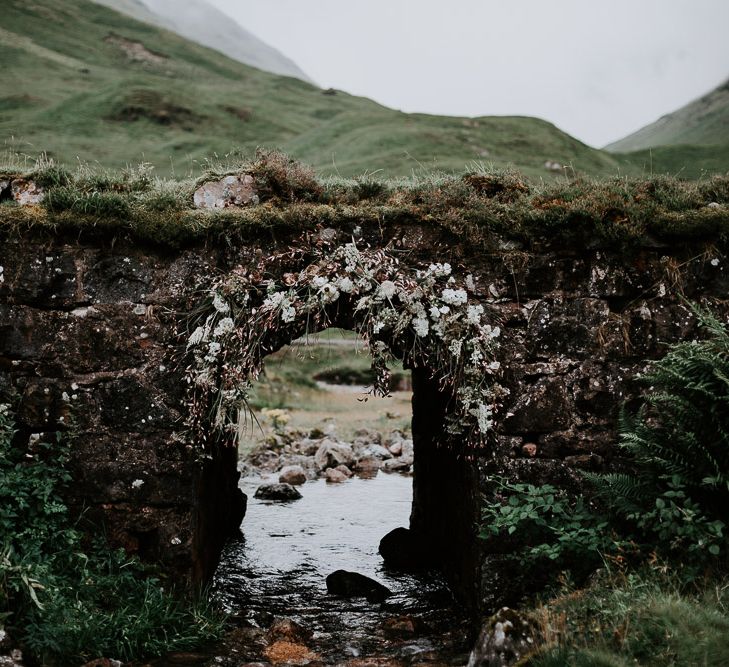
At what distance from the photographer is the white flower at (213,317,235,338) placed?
532 cm

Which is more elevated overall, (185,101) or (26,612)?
(185,101)

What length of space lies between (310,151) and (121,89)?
16.0 m

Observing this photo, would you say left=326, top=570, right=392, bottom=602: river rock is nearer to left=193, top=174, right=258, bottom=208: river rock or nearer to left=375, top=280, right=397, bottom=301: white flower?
left=375, top=280, right=397, bottom=301: white flower

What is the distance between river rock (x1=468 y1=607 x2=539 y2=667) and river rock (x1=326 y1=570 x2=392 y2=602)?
2639 millimetres

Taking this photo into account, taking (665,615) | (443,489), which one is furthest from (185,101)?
(665,615)

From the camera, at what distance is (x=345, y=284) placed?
5.41 metres

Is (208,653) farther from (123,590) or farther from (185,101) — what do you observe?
(185,101)

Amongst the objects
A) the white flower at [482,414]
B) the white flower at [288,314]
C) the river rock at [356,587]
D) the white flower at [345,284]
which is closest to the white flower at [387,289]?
the white flower at [345,284]

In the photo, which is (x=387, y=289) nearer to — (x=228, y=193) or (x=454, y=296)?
(x=454, y=296)

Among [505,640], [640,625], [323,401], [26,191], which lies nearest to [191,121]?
[323,401]

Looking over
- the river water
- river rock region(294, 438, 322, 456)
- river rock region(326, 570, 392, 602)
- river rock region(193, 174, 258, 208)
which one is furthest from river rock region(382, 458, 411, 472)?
river rock region(193, 174, 258, 208)

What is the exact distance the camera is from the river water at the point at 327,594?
17.8 ft

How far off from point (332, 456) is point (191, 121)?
4103cm

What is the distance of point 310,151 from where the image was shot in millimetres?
46875
